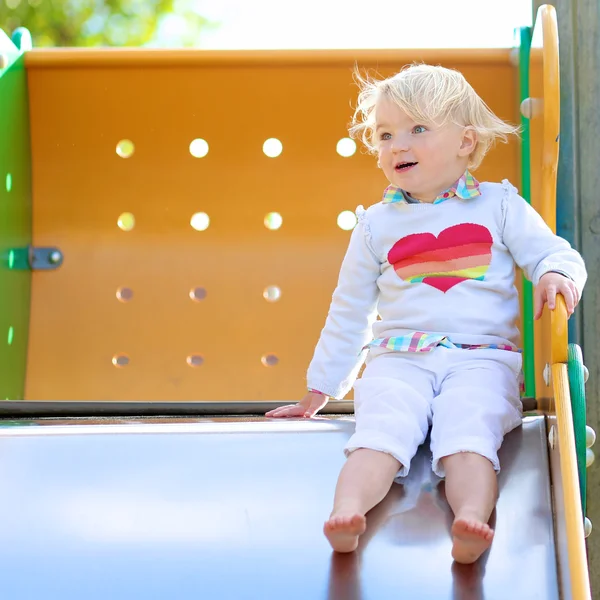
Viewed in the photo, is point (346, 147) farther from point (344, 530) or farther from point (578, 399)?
point (344, 530)

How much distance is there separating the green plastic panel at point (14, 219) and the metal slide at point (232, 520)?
33.1 inches

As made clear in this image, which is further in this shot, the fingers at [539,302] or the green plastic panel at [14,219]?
the green plastic panel at [14,219]

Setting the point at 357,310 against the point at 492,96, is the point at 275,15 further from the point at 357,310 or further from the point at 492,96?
the point at 357,310

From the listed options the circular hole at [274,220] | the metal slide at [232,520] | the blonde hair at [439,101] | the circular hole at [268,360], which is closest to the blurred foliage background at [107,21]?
the circular hole at [274,220]

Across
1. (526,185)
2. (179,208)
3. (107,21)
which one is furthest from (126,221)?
(107,21)

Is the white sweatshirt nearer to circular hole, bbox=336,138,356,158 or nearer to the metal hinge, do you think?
circular hole, bbox=336,138,356,158

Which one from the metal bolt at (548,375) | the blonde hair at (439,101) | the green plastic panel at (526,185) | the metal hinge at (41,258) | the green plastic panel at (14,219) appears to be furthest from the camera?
the metal hinge at (41,258)

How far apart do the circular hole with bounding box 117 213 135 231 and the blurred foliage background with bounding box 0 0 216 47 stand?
8137 millimetres

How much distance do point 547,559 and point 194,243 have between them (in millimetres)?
1349

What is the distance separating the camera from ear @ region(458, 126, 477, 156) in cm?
137

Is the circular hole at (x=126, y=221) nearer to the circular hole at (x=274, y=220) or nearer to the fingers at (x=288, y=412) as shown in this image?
the circular hole at (x=274, y=220)

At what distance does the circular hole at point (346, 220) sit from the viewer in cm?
216

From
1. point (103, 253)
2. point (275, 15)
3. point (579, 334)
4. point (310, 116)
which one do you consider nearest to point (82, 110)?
point (103, 253)

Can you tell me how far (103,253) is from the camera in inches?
85.6
